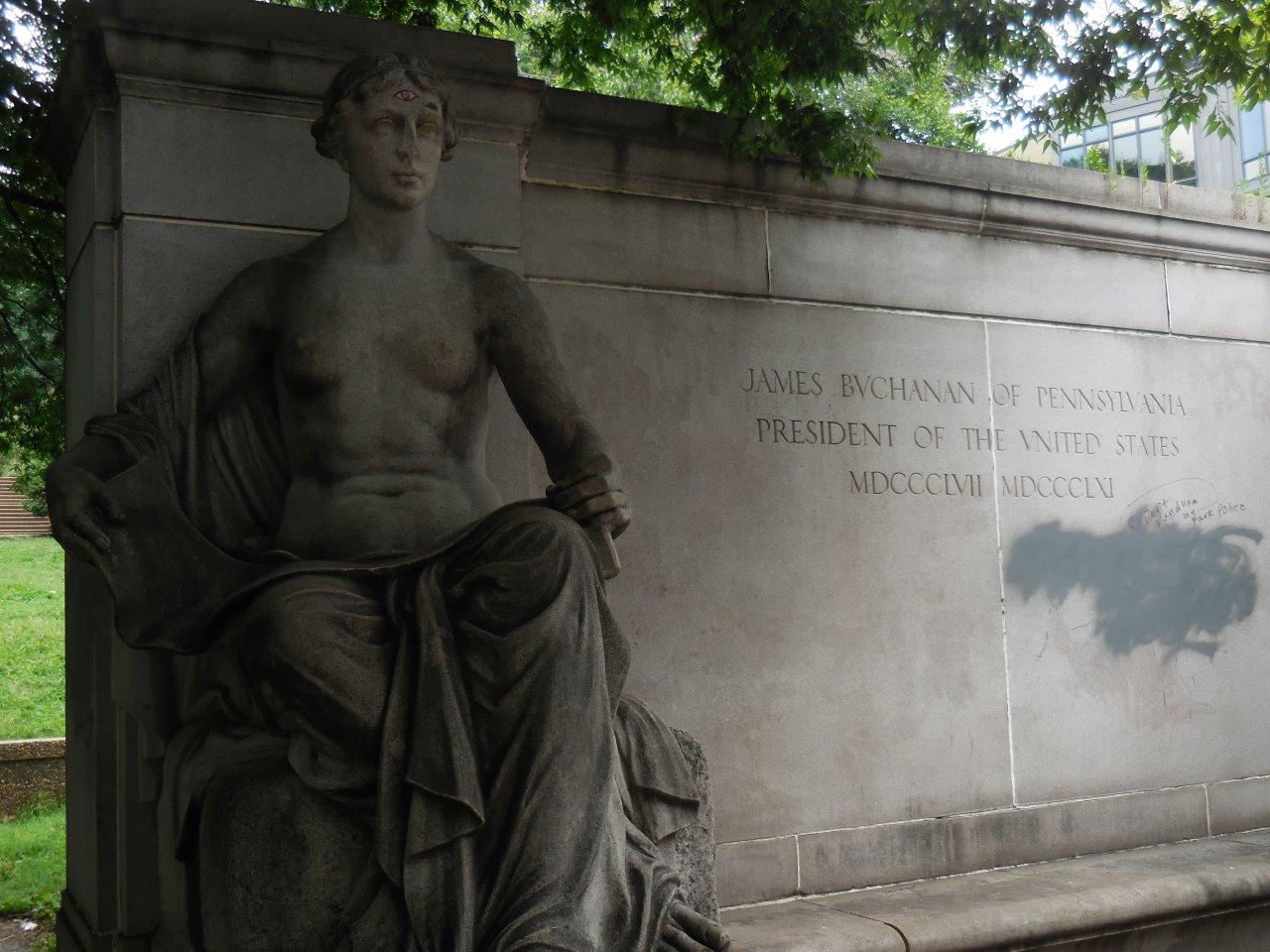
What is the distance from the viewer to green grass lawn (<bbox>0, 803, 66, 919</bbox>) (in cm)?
684

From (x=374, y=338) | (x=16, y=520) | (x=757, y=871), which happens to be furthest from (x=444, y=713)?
(x=16, y=520)

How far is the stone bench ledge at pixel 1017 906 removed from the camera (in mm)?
4551

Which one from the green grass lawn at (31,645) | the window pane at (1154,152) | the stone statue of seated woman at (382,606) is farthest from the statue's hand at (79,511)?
the window pane at (1154,152)

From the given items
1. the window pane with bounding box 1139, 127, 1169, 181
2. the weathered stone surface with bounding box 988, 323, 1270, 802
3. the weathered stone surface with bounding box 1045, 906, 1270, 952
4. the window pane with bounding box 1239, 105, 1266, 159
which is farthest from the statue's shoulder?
the window pane with bounding box 1239, 105, 1266, 159

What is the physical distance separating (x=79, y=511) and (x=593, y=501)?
127cm

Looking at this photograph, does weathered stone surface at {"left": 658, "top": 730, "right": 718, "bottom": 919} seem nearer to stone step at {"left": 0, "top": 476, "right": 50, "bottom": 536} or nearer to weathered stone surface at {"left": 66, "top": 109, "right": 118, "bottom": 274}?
weathered stone surface at {"left": 66, "top": 109, "right": 118, "bottom": 274}

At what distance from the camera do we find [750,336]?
219 inches

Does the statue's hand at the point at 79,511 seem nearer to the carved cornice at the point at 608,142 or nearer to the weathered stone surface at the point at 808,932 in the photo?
the carved cornice at the point at 608,142

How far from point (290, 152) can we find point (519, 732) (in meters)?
2.44

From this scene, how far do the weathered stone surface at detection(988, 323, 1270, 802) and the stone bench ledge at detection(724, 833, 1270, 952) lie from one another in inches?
22.3

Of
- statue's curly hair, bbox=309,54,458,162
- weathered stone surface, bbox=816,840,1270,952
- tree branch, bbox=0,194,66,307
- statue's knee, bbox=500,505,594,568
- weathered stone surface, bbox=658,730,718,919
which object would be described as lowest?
weathered stone surface, bbox=816,840,1270,952

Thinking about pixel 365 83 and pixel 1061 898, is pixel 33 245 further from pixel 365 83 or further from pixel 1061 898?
pixel 1061 898

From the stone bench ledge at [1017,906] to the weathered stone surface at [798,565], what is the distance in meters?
0.39

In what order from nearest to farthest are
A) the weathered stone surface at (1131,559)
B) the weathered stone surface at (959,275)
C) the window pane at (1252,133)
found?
1. the weathered stone surface at (959,275)
2. the weathered stone surface at (1131,559)
3. the window pane at (1252,133)
